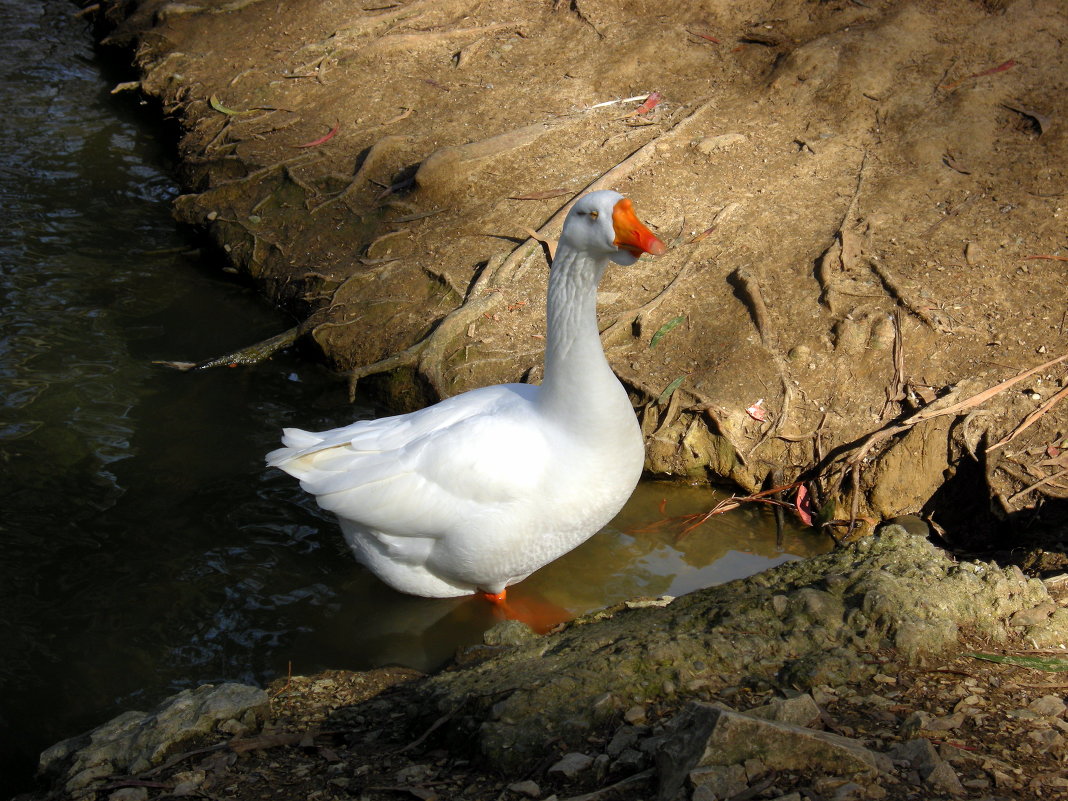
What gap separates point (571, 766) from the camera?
3.01 m

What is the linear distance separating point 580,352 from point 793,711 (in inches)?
80.5

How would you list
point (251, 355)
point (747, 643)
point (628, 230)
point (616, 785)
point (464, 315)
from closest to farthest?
point (616, 785) → point (747, 643) → point (628, 230) → point (464, 315) → point (251, 355)

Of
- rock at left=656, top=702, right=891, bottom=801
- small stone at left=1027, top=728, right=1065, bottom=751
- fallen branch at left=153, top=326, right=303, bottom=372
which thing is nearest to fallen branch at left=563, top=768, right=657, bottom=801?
rock at left=656, top=702, right=891, bottom=801

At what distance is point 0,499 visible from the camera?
5.71 metres

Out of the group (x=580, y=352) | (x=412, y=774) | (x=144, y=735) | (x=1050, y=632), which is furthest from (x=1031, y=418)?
(x=144, y=735)

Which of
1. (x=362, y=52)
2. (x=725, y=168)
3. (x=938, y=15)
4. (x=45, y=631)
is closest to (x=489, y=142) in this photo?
(x=725, y=168)

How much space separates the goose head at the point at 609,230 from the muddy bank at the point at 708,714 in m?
1.60

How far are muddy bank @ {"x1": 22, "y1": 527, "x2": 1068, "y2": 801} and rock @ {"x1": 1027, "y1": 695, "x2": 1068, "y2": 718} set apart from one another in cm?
1

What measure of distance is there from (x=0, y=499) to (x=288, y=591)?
2.02 meters

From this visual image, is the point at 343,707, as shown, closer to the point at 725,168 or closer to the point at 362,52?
the point at 725,168

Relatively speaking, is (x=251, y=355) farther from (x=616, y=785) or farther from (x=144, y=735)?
(x=616, y=785)

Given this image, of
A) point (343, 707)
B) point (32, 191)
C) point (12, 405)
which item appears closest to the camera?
point (343, 707)

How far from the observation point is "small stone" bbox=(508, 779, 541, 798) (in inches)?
116

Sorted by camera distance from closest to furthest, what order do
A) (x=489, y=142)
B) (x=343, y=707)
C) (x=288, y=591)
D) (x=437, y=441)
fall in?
(x=343, y=707)
(x=437, y=441)
(x=288, y=591)
(x=489, y=142)
